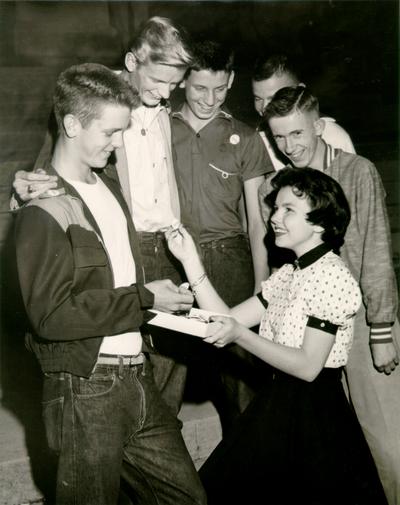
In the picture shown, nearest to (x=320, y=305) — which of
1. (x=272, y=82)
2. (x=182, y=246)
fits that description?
(x=182, y=246)

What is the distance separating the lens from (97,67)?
8.07 ft

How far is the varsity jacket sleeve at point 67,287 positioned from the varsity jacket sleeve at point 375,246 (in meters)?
1.22

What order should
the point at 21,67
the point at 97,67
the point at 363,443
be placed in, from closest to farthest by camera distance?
the point at 97,67 < the point at 363,443 < the point at 21,67

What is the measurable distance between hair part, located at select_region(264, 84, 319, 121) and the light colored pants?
3.45 feet

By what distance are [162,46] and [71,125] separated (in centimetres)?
93

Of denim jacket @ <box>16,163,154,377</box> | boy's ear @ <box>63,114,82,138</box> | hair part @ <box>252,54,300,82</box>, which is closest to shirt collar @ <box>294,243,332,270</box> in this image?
denim jacket @ <box>16,163,154,377</box>

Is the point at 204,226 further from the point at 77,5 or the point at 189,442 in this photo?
the point at 77,5

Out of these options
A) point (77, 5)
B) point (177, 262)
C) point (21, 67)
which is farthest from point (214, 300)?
point (77, 5)

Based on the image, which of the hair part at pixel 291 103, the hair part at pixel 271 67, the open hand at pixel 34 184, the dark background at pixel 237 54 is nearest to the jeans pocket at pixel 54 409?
the open hand at pixel 34 184

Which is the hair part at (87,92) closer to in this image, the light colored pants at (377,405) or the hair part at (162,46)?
the hair part at (162,46)

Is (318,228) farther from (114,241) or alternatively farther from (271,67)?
(271,67)

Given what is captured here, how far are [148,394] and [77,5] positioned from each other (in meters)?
6.59

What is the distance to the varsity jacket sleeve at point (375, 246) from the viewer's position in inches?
118

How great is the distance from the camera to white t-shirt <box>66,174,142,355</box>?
2.44 m
